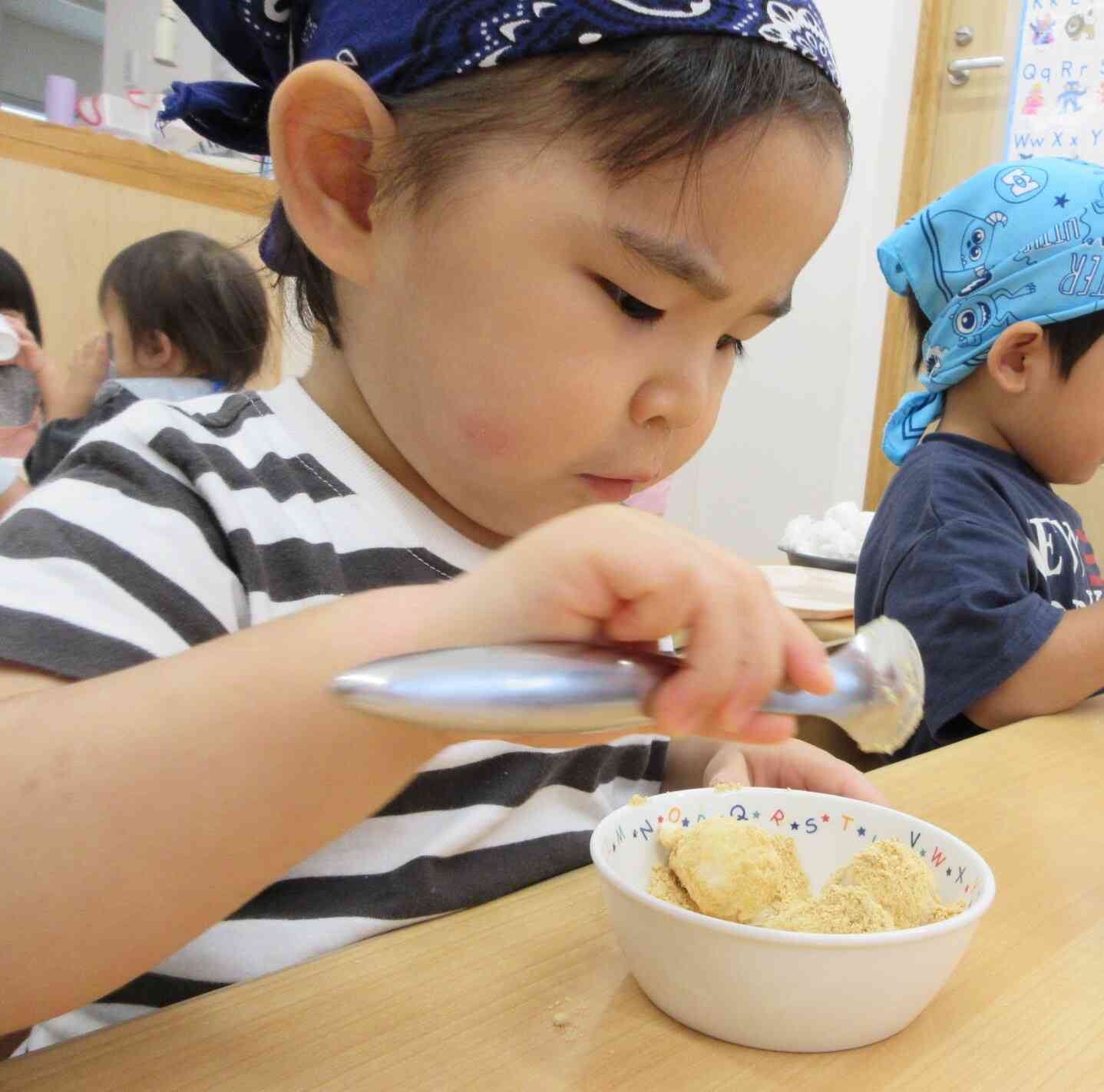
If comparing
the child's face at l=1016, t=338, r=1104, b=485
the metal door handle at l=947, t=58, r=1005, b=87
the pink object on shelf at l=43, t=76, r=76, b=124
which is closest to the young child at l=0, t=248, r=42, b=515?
the pink object on shelf at l=43, t=76, r=76, b=124

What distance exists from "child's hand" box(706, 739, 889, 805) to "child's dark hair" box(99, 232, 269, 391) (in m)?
1.63

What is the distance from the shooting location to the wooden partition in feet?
7.21

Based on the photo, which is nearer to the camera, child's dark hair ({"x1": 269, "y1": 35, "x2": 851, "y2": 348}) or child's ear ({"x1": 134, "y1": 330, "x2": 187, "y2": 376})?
child's dark hair ({"x1": 269, "y1": 35, "x2": 851, "y2": 348})

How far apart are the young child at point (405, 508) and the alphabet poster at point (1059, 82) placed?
2.27m

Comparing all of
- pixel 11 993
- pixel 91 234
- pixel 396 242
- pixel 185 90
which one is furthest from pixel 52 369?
pixel 11 993

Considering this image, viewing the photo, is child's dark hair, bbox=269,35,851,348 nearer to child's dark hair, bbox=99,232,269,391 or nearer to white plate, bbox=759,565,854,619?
white plate, bbox=759,565,854,619

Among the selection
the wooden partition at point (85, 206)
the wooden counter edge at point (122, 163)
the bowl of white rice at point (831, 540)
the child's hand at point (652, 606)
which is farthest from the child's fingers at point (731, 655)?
the wooden partition at point (85, 206)

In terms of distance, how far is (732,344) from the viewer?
0.56 m

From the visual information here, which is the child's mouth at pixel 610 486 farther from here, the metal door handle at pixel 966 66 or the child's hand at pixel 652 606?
the metal door handle at pixel 966 66

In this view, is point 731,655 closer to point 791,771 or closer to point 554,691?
point 554,691

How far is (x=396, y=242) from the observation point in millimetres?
527

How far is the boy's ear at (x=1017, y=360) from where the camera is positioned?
43.7 inches

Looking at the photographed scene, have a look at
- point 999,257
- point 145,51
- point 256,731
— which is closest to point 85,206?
point 145,51

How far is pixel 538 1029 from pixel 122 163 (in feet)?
Answer: 7.72
